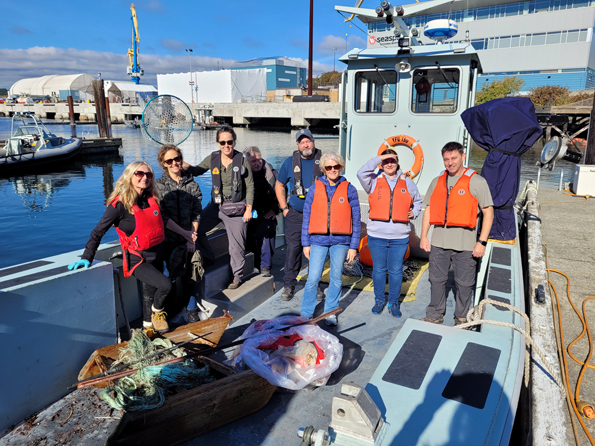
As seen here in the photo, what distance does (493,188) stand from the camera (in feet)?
14.0

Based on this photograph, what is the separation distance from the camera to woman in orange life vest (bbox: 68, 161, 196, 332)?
9.80 ft

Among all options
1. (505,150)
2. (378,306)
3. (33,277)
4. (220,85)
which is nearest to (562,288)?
(505,150)

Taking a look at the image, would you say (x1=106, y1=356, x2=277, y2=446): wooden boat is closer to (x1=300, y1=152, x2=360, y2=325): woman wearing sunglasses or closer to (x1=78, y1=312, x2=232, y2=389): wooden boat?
(x1=78, y1=312, x2=232, y2=389): wooden boat

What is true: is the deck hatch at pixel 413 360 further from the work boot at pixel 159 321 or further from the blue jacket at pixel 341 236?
the work boot at pixel 159 321

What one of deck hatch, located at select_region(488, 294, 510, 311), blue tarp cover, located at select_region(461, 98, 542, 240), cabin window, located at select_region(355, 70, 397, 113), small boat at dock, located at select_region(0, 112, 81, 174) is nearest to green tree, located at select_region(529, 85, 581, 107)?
cabin window, located at select_region(355, 70, 397, 113)

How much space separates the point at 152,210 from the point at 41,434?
1595 millimetres

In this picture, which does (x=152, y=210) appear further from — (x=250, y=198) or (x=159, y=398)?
(x=159, y=398)

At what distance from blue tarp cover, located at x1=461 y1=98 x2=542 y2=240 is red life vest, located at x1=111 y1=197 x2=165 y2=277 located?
3.41 metres

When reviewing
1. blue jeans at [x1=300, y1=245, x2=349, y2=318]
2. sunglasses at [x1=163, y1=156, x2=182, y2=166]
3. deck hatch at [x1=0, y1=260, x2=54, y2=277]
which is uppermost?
sunglasses at [x1=163, y1=156, x2=182, y2=166]

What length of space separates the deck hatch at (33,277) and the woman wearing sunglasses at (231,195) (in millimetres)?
1529

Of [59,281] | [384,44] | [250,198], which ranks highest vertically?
[384,44]

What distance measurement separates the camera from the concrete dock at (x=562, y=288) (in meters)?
2.44

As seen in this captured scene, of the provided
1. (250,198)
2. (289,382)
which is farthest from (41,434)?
(250,198)

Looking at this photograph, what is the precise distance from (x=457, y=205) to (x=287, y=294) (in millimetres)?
2001
